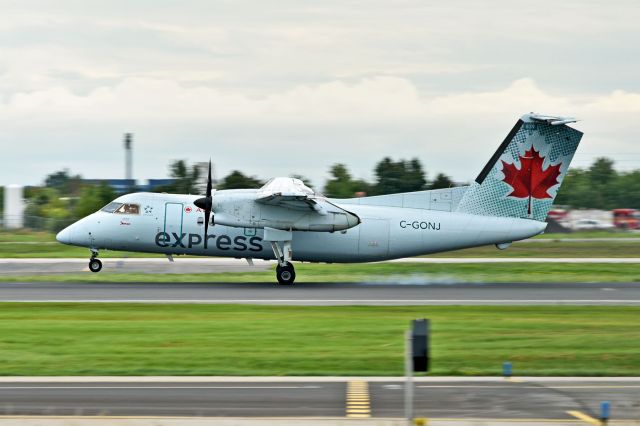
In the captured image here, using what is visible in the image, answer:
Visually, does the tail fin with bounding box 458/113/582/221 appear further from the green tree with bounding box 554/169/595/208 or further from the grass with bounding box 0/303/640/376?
the green tree with bounding box 554/169/595/208

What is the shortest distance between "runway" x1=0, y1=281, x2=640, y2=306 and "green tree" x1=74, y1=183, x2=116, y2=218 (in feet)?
119

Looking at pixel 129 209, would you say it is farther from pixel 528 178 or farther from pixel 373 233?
pixel 528 178

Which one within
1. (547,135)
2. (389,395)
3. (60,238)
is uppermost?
(547,135)

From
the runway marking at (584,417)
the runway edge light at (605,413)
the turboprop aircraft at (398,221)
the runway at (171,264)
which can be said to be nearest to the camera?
the runway edge light at (605,413)

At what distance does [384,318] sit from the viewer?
23734 mm

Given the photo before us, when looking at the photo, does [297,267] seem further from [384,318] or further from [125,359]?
[125,359]

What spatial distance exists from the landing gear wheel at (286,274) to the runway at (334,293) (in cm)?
33

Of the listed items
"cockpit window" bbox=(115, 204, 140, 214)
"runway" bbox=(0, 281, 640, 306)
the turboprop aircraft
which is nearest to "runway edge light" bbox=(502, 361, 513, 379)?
"runway" bbox=(0, 281, 640, 306)

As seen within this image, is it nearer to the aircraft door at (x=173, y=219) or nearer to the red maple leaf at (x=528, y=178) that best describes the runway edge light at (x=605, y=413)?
the red maple leaf at (x=528, y=178)

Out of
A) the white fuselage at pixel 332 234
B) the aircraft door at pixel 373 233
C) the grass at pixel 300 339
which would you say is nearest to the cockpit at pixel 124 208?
the white fuselage at pixel 332 234

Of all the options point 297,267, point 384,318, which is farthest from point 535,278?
point 384,318

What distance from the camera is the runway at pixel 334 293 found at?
27.7 m

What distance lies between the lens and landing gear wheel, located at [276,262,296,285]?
32219mm

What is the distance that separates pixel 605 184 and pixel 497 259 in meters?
49.2
